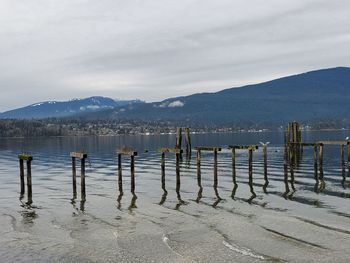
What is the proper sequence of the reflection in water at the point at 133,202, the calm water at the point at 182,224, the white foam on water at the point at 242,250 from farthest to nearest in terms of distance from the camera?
1. the reflection in water at the point at 133,202
2. the calm water at the point at 182,224
3. the white foam on water at the point at 242,250

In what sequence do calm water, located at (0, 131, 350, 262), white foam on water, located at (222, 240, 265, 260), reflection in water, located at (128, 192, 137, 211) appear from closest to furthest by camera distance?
white foam on water, located at (222, 240, 265, 260) < calm water, located at (0, 131, 350, 262) < reflection in water, located at (128, 192, 137, 211)

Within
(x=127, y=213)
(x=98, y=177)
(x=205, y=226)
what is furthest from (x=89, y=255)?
(x=98, y=177)

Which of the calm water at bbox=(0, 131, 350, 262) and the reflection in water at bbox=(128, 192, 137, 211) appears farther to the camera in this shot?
the reflection in water at bbox=(128, 192, 137, 211)

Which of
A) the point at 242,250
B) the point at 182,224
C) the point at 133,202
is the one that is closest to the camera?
the point at 242,250

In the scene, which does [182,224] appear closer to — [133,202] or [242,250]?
[242,250]

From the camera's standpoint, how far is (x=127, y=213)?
86.0 feet

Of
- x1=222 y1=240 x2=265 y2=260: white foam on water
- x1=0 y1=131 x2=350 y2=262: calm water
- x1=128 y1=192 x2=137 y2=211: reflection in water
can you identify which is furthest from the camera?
x1=128 y1=192 x2=137 y2=211: reflection in water

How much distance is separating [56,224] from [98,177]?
23.7m

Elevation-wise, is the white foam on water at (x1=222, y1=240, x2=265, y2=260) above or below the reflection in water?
above

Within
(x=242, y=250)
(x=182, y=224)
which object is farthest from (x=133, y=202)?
(x=242, y=250)

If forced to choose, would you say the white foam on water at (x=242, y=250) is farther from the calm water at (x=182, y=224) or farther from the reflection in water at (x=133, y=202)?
the reflection in water at (x=133, y=202)

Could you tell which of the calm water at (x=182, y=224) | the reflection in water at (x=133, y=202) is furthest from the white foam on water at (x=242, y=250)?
the reflection in water at (x=133, y=202)

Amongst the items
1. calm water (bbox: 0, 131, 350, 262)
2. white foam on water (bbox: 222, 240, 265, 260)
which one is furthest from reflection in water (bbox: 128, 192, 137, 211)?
white foam on water (bbox: 222, 240, 265, 260)

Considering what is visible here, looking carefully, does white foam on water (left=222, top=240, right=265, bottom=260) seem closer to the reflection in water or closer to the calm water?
the calm water
